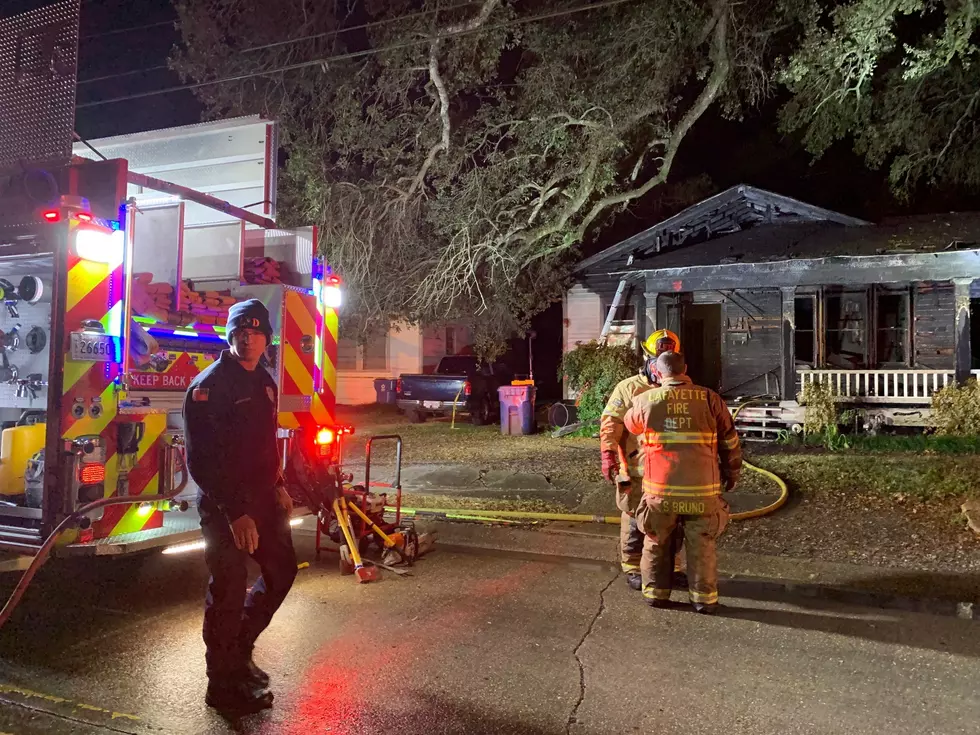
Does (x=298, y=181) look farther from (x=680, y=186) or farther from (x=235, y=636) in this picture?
(x=235, y=636)

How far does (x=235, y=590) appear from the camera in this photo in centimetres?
344

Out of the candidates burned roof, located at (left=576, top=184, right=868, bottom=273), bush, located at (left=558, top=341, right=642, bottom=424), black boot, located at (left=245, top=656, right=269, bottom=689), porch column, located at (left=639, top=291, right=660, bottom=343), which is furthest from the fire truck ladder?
black boot, located at (left=245, top=656, right=269, bottom=689)

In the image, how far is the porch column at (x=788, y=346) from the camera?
1416 centimetres

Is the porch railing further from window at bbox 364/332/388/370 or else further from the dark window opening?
window at bbox 364/332/388/370

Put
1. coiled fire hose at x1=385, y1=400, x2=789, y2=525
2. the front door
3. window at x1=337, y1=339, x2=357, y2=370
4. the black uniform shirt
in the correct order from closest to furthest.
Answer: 1. the black uniform shirt
2. coiled fire hose at x1=385, y1=400, x2=789, y2=525
3. the front door
4. window at x1=337, y1=339, x2=357, y2=370

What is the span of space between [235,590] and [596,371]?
11.1 metres

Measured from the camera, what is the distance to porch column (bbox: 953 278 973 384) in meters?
12.6

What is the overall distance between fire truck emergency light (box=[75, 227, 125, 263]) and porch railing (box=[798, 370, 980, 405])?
11370 mm

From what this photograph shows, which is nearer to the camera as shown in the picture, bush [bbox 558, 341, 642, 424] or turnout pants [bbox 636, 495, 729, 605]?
turnout pants [bbox 636, 495, 729, 605]

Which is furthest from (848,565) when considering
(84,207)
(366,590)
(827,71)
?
(827,71)

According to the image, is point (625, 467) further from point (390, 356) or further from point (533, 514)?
point (390, 356)

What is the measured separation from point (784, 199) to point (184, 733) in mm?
14361

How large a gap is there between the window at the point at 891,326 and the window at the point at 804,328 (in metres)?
1.21

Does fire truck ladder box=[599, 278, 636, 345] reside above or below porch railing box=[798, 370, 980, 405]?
above
